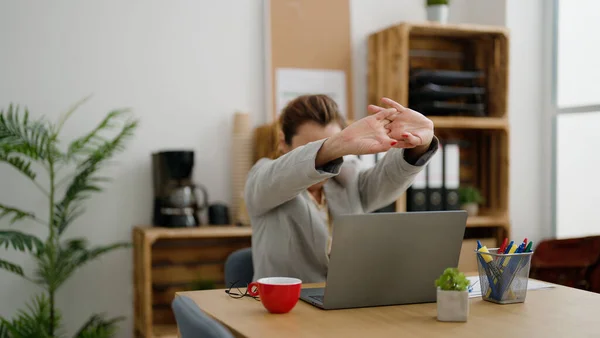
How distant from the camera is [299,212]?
2107 millimetres

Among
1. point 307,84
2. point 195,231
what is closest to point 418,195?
point 307,84

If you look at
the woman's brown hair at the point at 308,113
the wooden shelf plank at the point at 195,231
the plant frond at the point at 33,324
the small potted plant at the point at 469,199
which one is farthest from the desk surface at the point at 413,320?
the small potted plant at the point at 469,199

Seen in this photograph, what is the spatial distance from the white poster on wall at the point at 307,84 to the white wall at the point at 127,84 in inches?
4.2

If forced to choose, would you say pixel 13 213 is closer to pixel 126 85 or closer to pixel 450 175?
pixel 126 85

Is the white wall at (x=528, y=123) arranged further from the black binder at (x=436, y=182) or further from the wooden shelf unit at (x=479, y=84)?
the black binder at (x=436, y=182)

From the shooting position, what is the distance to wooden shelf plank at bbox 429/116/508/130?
3.66 meters

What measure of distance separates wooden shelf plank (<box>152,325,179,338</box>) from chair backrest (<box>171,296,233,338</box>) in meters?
2.14

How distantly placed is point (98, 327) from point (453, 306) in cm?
234

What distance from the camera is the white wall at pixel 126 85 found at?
3330mm

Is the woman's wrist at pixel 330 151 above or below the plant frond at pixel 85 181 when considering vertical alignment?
above

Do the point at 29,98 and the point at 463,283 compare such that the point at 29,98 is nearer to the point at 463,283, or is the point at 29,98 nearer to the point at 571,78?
the point at 463,283

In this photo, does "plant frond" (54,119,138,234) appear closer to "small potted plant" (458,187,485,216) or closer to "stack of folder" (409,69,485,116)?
"stack of folder" (409,69,485,116)

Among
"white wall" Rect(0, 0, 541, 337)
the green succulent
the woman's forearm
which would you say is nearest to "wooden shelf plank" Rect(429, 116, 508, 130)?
"white wall" Rect(0, 0, 541, 337)

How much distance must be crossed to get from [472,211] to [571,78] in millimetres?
993
